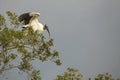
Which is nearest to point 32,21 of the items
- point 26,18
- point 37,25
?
point 37,25

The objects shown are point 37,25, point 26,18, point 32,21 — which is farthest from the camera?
point 32,21

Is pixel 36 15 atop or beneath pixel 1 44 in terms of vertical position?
atop

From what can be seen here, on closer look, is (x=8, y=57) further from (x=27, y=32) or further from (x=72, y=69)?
(x=72, y=69)

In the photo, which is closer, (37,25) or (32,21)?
(37,25)

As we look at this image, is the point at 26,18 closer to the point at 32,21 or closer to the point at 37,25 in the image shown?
the point at 37,25

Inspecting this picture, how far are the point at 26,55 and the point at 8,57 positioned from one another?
1.01 meters

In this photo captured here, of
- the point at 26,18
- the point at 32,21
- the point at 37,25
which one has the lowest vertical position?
the point at 37,25

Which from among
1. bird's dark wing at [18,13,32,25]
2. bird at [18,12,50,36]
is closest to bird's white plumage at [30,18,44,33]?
bird at [18,12,50,36]

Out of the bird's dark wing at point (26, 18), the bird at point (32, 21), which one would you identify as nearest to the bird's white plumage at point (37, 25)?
the bird at point (32, 21)

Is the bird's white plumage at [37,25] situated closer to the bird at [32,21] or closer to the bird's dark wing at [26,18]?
the bird at [32,21]

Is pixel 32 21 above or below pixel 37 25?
above

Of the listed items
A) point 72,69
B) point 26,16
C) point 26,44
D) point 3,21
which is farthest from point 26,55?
point 72,69

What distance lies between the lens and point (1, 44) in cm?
2177

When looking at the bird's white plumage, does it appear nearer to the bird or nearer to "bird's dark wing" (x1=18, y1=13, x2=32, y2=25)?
the bird
